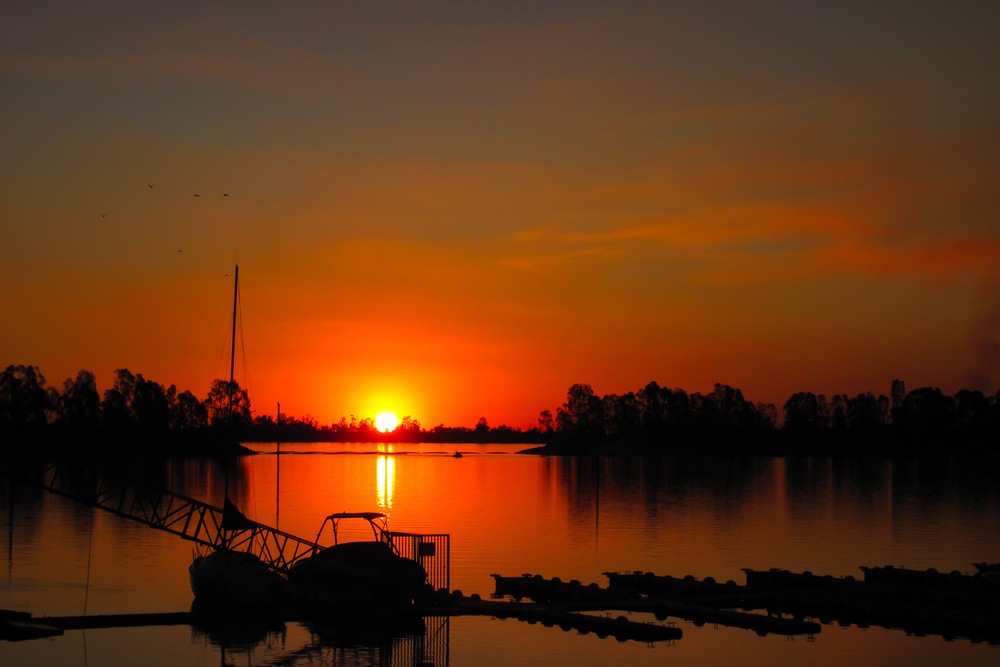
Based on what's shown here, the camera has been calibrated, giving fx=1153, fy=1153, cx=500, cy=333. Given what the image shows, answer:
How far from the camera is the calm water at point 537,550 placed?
39969 millimetres

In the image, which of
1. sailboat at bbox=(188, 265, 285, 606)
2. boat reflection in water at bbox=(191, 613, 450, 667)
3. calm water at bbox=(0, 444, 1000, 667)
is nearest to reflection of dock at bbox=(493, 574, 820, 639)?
calm water at bbox=(0, 444, 1000, 667)

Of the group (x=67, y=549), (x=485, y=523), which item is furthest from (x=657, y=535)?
(x=67, y=549)

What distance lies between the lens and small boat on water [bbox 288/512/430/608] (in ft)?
143

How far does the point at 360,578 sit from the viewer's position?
144 feet

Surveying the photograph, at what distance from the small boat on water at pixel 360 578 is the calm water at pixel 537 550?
1589mm

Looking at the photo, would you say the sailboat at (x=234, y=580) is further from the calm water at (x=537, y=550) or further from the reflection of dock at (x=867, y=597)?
the reflection of dock at (x=867, y=597)

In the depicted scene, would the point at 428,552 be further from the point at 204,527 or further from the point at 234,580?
the point at 204,527

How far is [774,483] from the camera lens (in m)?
173

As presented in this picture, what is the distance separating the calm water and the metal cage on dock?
1.50m

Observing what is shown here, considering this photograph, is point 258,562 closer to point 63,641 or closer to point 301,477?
point 63,641

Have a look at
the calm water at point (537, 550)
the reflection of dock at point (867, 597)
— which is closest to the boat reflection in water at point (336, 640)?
the calm water at point (537, 550)

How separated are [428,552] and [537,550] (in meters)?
30.4

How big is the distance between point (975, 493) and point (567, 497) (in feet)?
173

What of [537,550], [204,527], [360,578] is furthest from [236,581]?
[537,550]
